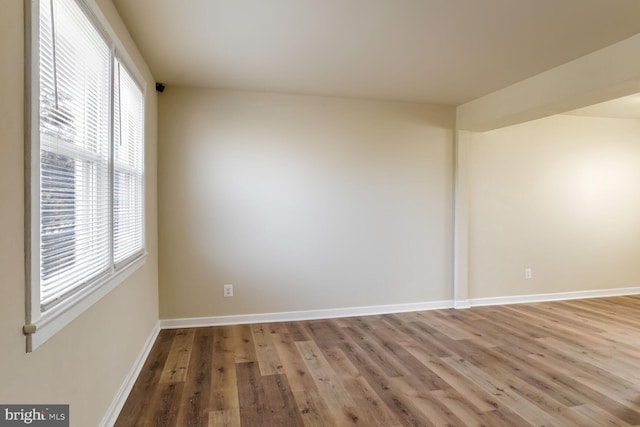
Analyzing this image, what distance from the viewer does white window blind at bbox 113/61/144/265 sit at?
221cm

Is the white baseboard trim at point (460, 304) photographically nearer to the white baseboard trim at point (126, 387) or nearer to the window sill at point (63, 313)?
the white baseboard trim at point (126, 387)

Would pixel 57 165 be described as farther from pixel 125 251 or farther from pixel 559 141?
pixel 559 141

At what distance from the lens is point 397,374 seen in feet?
8.79

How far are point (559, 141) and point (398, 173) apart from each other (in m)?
2.28

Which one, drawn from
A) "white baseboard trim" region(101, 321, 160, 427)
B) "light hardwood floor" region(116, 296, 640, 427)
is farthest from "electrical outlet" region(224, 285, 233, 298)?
"white baseboard trim" region(101, 321, 160, 427)

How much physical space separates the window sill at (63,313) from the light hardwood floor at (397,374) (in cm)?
84

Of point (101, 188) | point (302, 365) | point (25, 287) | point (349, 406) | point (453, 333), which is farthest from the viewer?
point (453, 333)

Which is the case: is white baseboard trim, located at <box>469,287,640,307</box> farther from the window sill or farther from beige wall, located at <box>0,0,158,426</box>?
the window sill

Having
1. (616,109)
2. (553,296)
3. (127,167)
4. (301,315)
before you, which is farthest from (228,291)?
(616,109)

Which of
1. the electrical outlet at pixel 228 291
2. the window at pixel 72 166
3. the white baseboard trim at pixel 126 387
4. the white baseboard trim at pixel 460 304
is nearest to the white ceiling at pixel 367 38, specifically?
the window at pixel 72 166

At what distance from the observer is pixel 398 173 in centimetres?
419

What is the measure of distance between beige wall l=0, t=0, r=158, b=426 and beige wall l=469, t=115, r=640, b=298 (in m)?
3.85

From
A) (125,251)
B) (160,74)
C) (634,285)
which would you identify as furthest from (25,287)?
(634,285)

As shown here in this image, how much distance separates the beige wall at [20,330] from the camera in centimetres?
104
